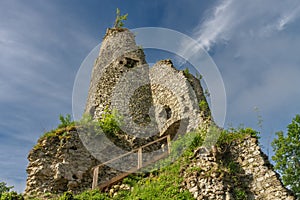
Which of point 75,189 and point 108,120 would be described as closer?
point 75,189

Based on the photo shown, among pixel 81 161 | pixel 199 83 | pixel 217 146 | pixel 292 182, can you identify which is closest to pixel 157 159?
pixel 217 146

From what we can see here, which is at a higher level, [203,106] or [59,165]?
[203,106]

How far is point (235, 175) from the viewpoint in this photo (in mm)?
9086

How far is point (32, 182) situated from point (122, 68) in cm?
865

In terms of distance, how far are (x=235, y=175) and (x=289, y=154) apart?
8.99m

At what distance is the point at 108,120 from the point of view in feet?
45.8

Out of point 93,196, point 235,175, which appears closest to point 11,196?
point 93,196

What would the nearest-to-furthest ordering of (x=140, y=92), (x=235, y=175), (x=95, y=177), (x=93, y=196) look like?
1. (x=235, y=175)
2. (x=93, y=196)
3. (x=95, y=177)
4. (x=140, y=92)

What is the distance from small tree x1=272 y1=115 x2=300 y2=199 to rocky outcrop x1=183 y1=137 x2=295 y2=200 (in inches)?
290

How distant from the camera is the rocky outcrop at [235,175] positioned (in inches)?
319

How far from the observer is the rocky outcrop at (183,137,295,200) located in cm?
809

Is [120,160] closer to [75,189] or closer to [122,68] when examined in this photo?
[75,189]

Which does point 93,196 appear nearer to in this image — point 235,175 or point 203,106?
point 235,175

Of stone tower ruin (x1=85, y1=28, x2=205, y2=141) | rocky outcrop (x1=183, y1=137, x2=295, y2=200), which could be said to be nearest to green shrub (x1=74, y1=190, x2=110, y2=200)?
rocky outcrop (x1=183, y1=137, x2=295, y2=200)
